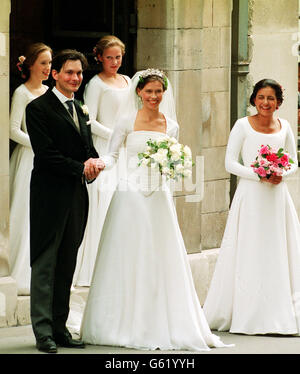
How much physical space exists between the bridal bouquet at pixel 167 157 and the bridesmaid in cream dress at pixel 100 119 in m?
1.97

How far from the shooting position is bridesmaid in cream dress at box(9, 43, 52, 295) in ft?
39.5

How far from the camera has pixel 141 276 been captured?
10.6 m

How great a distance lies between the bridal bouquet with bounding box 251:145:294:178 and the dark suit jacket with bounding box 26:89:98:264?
1.89 meters

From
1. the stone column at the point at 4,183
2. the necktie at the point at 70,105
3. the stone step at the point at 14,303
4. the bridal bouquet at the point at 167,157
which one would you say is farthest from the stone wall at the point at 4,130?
the bridal bouquet at the point at 167,157

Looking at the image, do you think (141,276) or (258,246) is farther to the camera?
(258,246)

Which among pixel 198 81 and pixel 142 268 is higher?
pixel 198 81

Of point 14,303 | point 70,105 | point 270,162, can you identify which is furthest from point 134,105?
point 14,303

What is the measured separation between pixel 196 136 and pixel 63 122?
3151 millimetres

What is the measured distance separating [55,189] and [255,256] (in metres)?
2.22

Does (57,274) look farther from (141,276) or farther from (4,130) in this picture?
(4,130)

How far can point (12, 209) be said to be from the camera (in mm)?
12117

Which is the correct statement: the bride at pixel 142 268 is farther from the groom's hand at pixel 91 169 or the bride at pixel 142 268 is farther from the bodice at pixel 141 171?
the groom's hand at pixel 91 169

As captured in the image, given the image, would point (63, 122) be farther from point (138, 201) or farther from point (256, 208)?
point (256, 208)

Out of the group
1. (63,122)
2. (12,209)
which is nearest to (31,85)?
(12,209)
